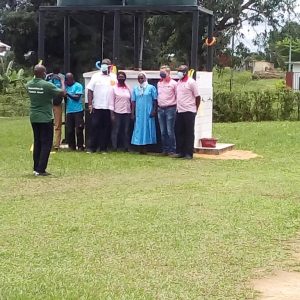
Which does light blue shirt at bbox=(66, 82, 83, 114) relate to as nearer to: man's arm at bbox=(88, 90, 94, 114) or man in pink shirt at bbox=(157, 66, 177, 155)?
man's arm at bbox=(88, 90, 94, 114)

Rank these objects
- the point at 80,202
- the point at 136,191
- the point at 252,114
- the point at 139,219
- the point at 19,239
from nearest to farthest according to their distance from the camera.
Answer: the point at 19,239 < the point at 139,219 < the point at 80,202 < the point at 136,191 < the point at 252,114

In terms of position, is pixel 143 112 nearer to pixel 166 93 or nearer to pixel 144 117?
pixel 144 117

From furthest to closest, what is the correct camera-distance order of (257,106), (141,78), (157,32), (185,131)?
(157,32), (257,106), (141,78), (185,131)

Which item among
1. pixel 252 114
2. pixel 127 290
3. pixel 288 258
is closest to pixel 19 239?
pixel 127 290

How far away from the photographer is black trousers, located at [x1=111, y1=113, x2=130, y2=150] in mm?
14578

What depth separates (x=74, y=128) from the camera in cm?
1484

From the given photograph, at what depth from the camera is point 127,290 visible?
518 cm

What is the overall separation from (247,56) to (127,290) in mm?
32036

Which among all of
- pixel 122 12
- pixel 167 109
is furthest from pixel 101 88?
pixel 122 12

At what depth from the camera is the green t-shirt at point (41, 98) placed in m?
11.1

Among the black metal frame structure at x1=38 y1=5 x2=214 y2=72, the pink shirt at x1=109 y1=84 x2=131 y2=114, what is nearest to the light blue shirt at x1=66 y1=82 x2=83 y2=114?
the pink shirt at x1=109 y1=84 x2=131 y2=114

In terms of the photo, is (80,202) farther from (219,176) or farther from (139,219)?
(219,176)

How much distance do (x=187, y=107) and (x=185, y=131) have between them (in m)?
0.51

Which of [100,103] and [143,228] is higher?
[100,103]
